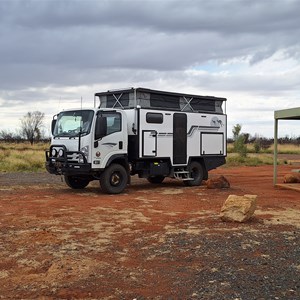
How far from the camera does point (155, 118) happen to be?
625 inches

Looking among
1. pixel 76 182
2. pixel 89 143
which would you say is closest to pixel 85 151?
pixel 89 143

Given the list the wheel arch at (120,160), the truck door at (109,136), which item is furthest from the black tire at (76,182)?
the truck door at (109,136)

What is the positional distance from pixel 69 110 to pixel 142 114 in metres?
2.39

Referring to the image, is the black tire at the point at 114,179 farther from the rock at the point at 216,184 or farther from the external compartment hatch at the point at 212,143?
the external compartment hatch at the point at 212,143

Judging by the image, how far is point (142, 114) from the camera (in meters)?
15.4

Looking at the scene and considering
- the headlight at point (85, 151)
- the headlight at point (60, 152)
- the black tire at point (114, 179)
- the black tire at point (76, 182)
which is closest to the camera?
the headlight at point (85, 151)

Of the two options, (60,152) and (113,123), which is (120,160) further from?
(60,152)

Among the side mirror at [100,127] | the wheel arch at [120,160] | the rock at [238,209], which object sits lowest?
the rock at [238,209]

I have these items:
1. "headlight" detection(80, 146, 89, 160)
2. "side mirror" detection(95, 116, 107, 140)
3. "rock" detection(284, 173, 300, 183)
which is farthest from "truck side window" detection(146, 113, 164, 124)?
"rock" detection(284, 173, 300, 183)

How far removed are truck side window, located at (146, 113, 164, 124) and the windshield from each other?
2.17 m

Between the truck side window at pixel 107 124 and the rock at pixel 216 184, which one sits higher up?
the truck side window at pixel 107 124

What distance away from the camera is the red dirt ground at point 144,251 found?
5660 mm

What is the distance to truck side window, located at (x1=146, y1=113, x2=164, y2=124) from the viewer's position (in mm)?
15638

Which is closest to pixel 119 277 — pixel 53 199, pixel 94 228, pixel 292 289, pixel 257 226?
pixel 292 289
